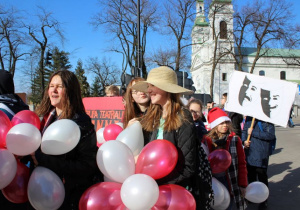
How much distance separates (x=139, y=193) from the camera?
1560 millimetres

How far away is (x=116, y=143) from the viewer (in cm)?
180

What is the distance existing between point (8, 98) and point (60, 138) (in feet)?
3.15

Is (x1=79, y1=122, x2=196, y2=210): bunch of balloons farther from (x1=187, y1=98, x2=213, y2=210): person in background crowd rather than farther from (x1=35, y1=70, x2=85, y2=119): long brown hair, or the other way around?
(x1=35, y1=70, x2=85, y2=119): long brown hair

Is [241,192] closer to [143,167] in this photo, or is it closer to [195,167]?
[195,167]

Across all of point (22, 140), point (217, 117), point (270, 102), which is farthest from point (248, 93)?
point (22, 140)

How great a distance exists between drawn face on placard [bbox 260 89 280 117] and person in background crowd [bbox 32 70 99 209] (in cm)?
309

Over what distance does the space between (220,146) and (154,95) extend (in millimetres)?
1495

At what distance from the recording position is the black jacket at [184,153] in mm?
1854

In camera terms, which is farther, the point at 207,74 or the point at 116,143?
the point at 207,74

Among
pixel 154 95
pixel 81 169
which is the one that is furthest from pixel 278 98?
pixel 81 169

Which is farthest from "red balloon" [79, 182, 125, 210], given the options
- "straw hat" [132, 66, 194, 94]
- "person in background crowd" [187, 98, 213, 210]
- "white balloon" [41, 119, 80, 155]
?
"straw hat" [132, 66, 194, 94]

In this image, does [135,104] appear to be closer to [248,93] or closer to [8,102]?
[8,102]

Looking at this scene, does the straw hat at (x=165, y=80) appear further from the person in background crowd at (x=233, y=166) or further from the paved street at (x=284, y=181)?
the paved street at (x=284, y=181)

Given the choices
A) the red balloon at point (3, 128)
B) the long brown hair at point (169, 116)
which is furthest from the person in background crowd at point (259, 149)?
the red balloon at point (3, 128)
